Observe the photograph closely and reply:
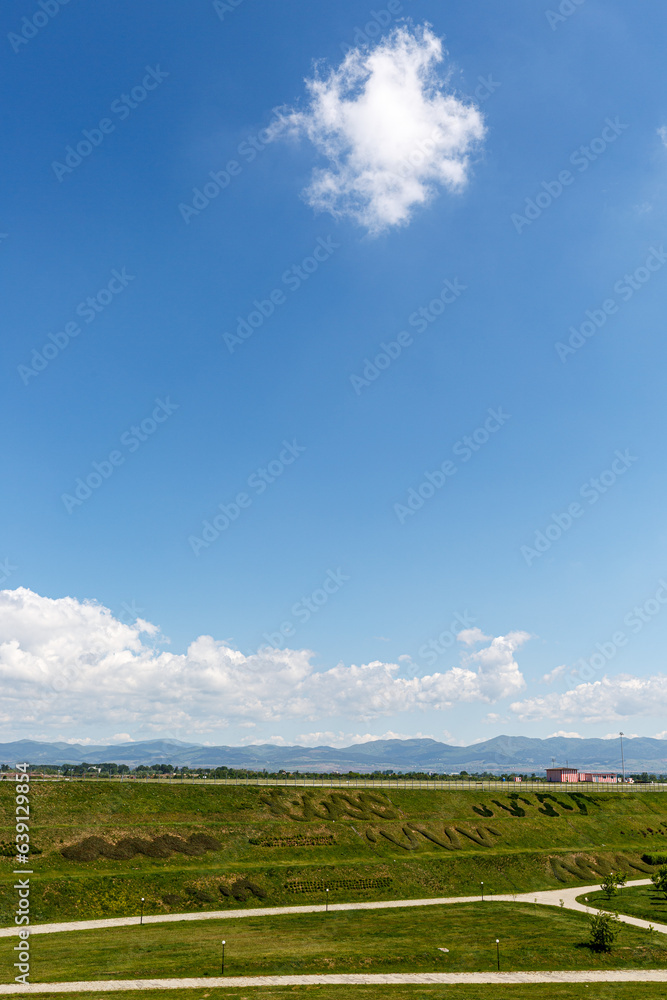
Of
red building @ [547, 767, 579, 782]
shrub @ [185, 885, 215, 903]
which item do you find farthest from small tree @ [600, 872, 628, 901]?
red building @ [547, 767, 579, 782]

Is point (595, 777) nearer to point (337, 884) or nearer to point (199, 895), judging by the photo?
point (337, 884)

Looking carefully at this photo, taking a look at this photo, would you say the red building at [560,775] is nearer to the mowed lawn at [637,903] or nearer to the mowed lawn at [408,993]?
the mowed lawn at [637,903]

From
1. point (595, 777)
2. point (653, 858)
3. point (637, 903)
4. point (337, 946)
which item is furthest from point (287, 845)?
point (595, 777)

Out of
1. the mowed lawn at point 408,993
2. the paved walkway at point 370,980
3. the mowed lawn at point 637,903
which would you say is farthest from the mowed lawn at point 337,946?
the mowed lawn at point 637,903

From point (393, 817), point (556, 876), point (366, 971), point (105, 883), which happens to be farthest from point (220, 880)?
point (556, 876)

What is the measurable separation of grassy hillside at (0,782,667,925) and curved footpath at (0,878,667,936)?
5.67 feet

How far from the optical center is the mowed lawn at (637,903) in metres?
63.4

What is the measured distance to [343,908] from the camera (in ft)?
207

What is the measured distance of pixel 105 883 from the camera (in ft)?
205

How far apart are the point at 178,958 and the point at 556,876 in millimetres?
53846

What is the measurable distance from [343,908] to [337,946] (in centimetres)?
1465

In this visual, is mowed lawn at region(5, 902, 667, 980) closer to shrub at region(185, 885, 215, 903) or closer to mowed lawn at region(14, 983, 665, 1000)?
mowed lawn at region(14, 983, 665, 1000)

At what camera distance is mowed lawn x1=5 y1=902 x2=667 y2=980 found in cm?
4388

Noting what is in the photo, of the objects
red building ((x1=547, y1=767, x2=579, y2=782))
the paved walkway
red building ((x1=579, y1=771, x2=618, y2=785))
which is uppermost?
the paved walkway
